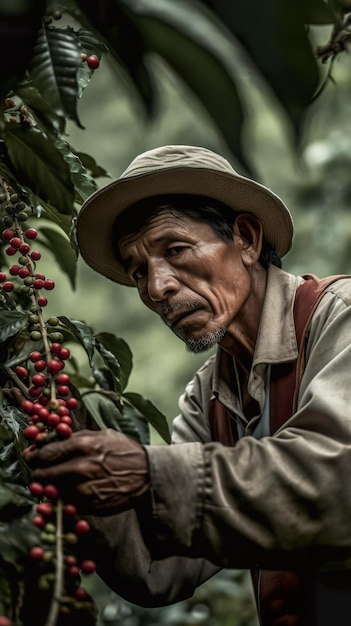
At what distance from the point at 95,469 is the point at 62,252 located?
0.91m

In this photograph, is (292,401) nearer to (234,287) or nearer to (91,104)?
(234,287)

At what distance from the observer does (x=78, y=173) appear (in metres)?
1.72

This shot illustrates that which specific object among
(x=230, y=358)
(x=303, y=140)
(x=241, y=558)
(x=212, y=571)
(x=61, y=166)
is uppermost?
(x=303, y=140)

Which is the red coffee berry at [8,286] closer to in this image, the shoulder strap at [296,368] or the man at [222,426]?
the man at [222,426]

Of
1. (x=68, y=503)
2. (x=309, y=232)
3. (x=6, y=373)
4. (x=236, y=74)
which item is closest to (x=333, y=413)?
(x=68, y=503)

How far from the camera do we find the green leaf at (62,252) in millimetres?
2062

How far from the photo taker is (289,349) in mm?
1861

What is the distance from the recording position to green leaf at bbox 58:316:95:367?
1.61m

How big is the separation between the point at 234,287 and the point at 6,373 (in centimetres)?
62

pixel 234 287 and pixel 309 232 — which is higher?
pixel 234 287

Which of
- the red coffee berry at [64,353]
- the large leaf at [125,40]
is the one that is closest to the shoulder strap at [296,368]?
the red coffee berry at [64,353]

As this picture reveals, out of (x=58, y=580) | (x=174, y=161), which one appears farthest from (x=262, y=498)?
(x=174, y=161)

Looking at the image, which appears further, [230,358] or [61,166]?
[230,358]

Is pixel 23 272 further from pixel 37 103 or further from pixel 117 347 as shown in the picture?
pixel 117 347
